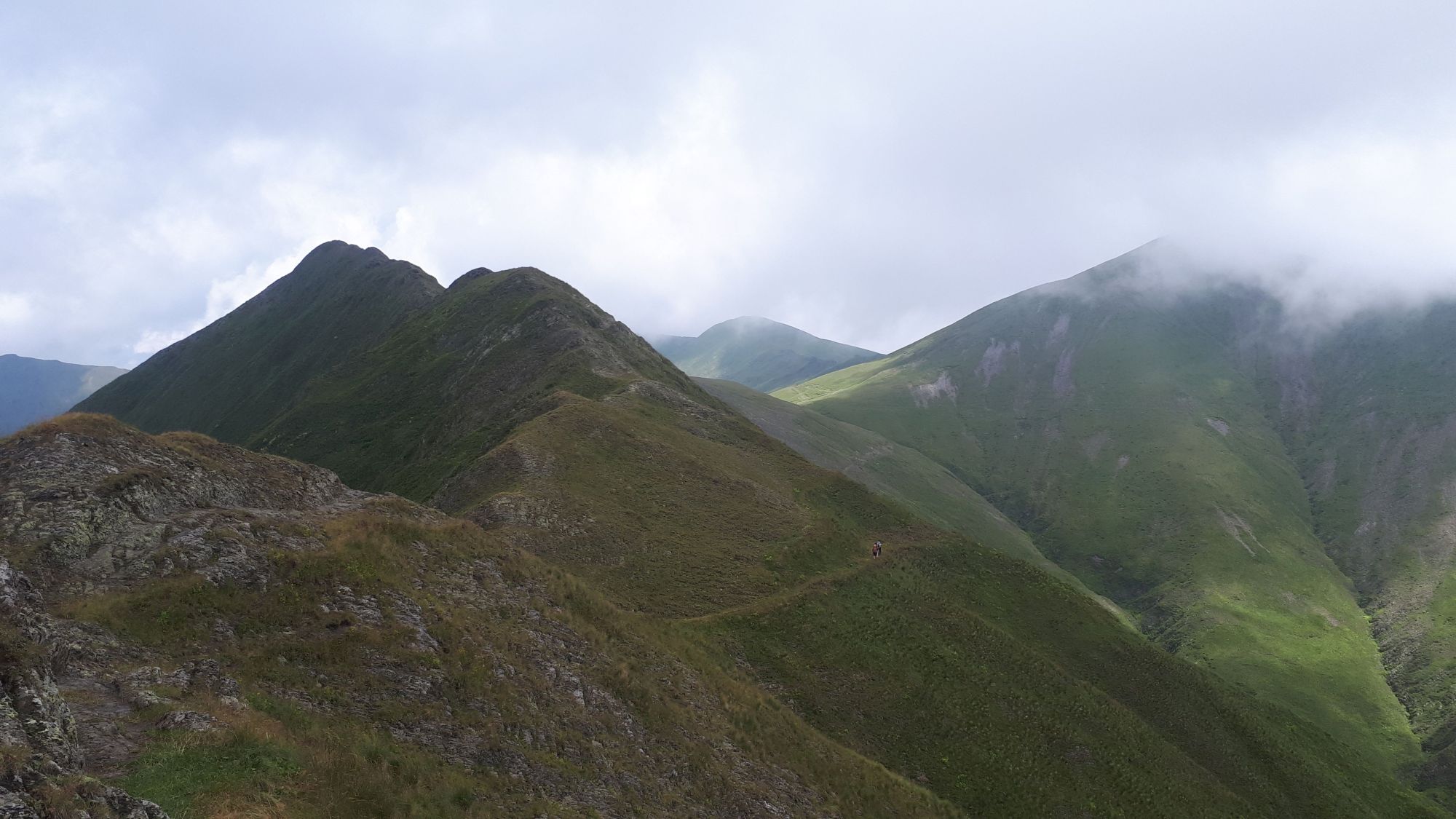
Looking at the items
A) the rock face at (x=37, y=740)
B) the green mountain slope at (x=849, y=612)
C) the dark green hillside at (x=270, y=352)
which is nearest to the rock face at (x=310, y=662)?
the rock face at (x=37, y=740)

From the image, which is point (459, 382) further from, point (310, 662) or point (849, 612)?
point (310, 662)

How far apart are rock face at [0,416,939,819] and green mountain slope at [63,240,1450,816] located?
2.83 feet

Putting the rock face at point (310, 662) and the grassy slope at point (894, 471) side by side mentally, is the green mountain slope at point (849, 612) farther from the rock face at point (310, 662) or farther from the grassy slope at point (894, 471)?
the grassy slope at point (894, 471)

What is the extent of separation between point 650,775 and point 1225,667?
124 meters

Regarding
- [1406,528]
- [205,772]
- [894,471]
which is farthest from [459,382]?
[1406,528]

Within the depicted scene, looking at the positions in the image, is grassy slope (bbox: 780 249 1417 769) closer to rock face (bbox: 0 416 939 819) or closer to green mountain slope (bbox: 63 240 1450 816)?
green mountain slope (bbox: 63 240 1450 816)

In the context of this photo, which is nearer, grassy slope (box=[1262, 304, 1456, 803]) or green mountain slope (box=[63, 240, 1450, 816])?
green mountain slope (box=[63, 240, 1450, 816])

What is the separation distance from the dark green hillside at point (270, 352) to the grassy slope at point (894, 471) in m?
83.9

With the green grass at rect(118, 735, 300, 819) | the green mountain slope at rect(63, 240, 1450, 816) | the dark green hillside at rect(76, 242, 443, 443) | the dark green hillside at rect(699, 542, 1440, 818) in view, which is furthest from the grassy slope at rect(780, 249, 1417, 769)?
the dark green hillside at rect(76, 242, 443, 443)

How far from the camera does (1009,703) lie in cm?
4569

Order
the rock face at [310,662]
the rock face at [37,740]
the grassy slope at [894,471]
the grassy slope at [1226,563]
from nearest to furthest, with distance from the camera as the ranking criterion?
the rock face at [37,740]
the rock face at [310,662]
the grassy slope at [1226,563]
the grassy slope at [894,471]

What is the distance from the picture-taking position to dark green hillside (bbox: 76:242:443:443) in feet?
455

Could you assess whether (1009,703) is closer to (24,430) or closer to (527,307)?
(24,430)

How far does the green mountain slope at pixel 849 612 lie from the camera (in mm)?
41344
